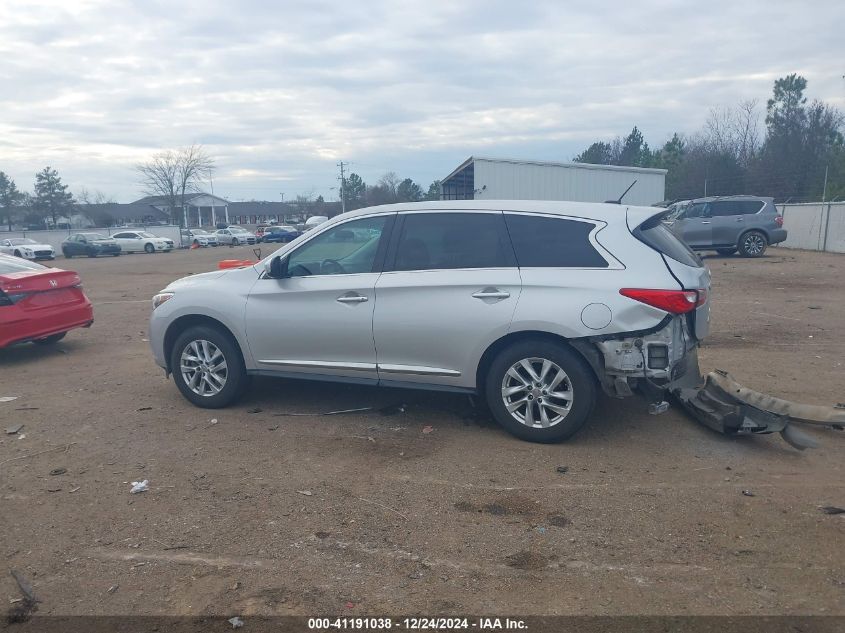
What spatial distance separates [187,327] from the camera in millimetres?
6352

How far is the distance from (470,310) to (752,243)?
18791 millimetres

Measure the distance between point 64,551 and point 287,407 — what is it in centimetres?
267

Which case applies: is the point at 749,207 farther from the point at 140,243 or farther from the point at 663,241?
the point at 140,243

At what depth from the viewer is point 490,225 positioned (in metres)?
5.49

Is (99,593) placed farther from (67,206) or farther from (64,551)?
(67,206)

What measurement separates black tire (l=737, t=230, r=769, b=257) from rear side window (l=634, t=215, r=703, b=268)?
56.9 ft

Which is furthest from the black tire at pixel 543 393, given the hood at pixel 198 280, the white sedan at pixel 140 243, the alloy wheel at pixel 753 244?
the white sedan at pixel 140 243

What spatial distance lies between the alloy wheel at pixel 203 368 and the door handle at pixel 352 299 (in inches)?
51.8

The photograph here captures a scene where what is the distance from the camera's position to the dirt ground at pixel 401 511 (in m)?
3.35

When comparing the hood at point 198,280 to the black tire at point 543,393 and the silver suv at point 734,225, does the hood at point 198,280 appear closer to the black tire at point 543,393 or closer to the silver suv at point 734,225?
the black tire at point 543,393

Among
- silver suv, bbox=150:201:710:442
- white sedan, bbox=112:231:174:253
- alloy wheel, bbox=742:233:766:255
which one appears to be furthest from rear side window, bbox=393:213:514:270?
white sedan, bbox=112:231:174:253

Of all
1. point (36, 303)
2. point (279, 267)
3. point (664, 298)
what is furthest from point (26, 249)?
point (664, 298)

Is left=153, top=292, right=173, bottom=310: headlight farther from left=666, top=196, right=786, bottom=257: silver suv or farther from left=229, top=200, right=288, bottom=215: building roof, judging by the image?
left=229, top=200, right=288, bottom=215: building roof

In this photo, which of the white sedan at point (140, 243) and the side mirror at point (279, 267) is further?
the white sedan at point (140, 243)
